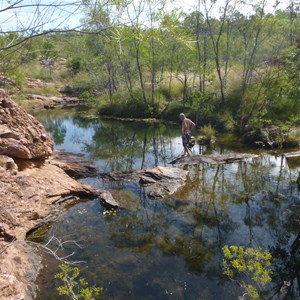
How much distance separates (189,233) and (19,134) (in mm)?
5275

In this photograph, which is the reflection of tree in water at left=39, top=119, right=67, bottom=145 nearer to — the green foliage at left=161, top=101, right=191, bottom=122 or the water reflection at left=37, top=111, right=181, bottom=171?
the water reflection at left=37, top=111, right=181, bottom=171

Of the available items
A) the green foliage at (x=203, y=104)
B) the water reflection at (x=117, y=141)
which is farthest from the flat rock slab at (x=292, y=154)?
the green foliage at (x=203, y=104)

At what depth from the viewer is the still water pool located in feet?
16.8

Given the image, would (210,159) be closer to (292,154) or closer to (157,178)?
(157,178)

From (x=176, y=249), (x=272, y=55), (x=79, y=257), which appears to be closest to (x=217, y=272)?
(x=176, y=249)

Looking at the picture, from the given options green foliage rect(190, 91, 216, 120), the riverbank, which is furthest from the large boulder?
green foliage rect(190, 91, 216, 120)

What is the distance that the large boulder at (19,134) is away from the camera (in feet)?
26.7

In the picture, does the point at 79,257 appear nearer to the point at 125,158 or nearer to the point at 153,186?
the point at 153,186

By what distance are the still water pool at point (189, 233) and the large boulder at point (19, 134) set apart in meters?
1.96

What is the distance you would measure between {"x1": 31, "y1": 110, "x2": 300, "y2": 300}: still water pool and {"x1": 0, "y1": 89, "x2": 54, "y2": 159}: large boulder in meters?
1.96

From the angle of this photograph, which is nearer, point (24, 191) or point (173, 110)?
point (24, 191)

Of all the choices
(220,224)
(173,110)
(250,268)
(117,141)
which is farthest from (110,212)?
(173,110)

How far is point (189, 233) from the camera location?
671cm

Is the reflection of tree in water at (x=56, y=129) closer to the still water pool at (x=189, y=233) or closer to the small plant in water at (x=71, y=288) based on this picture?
the still water pool at (x=189, y=233)
